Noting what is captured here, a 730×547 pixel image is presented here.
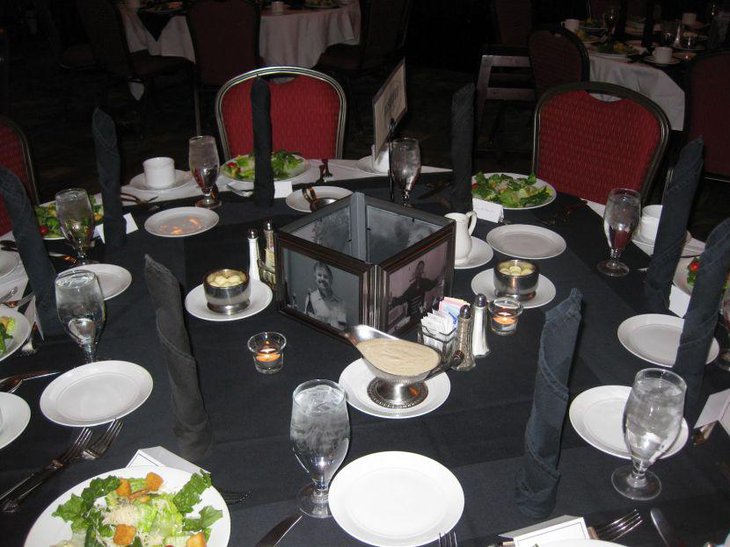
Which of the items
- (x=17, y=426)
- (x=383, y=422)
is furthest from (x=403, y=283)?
(x=17, y=426)

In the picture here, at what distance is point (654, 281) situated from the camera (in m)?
1.59

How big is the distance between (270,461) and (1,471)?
455mm

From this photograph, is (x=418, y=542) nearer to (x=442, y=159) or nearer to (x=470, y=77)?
(x=442, y=159)

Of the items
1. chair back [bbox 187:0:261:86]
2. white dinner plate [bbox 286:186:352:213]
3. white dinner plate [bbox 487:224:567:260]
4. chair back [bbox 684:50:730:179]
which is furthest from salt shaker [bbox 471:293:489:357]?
chair back [bbox 187:0:261:86]

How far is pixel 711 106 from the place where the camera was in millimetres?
3172

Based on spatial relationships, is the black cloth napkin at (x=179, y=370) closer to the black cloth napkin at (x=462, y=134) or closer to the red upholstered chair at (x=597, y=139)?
the black cloth napkin at (x=462, y=134)

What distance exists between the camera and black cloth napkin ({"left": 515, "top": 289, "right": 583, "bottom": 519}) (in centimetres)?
95

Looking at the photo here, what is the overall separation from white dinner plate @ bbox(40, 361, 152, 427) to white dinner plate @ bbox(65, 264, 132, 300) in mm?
325

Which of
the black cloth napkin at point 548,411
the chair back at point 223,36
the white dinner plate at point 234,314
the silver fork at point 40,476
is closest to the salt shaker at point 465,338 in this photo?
the black cloth napkin at point 548,411

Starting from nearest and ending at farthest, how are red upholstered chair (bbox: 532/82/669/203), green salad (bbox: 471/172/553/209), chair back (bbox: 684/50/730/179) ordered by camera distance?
green salad (bbox: 471/172/553/209) < red upholstered chair (bbox: 532/82/669/203) < chair back (bbox: 684/50/730/179)

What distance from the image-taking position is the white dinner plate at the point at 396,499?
1019 mm

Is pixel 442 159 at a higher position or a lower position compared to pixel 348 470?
lower

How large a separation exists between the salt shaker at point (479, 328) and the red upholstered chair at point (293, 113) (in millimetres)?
1552

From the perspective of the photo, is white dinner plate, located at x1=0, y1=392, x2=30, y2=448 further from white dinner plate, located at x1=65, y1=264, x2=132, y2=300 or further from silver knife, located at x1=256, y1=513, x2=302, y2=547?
silver knife, located at x1=256, y1=513, x2=302, y2=547
